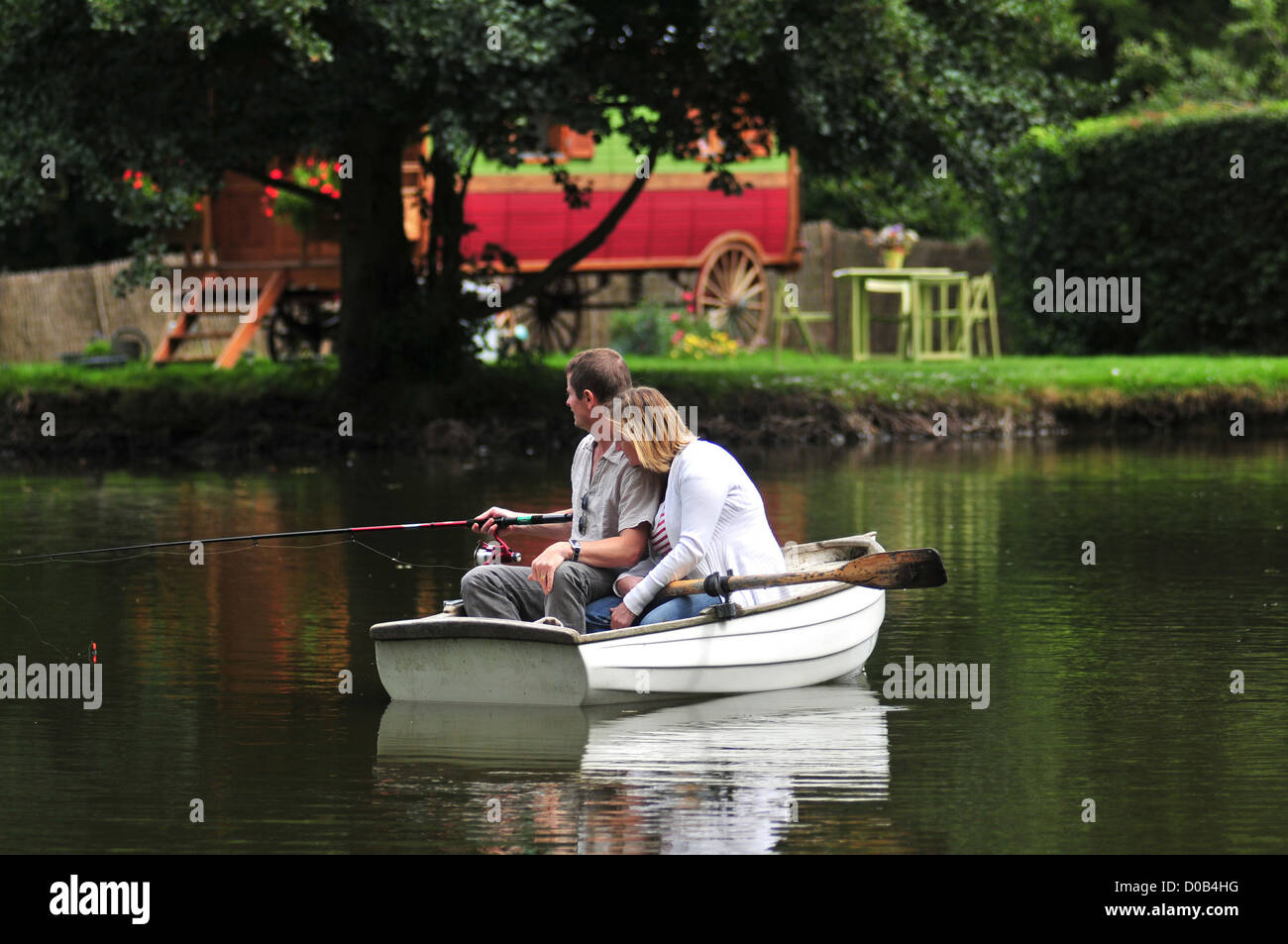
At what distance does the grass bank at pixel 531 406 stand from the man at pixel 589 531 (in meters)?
13.3

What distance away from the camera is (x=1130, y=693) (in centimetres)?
900

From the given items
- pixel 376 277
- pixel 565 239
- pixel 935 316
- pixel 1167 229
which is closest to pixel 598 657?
pixel 376 277

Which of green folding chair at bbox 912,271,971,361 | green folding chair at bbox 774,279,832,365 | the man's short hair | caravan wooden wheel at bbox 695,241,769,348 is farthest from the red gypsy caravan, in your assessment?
the man's short hair

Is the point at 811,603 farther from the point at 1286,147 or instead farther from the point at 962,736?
the point at 1286,147

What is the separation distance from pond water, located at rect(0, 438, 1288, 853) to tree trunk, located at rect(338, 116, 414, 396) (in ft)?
24.5

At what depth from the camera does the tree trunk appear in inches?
889

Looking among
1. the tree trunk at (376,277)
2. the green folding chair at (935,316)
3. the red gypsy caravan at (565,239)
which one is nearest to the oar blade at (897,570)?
the tree trunk at (376,277)

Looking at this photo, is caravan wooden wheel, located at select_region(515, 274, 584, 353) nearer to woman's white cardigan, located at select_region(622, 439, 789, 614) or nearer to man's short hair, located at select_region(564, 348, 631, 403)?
woman's white cardigan, located at select_region(622, 439, 789, 614)

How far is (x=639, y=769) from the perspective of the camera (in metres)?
7.75

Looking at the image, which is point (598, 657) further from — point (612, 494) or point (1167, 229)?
point (1167, 229)

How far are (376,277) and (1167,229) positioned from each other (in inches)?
473

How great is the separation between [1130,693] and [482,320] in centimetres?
1539
